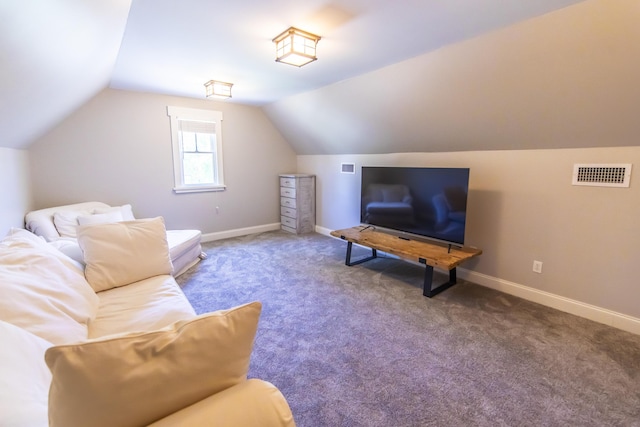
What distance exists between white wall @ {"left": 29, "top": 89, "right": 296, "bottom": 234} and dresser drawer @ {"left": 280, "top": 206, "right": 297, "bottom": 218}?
0.55ft

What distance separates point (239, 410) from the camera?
2.34 feet

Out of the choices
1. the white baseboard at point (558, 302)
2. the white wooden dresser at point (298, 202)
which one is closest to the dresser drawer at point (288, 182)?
the white wooden dresser at point (298, 202)

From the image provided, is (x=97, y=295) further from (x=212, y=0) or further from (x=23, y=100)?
(x=212, y=0)

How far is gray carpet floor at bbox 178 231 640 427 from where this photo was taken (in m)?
1.68

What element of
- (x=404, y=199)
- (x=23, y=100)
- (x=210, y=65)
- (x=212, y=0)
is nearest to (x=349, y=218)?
(x=404, y=199)

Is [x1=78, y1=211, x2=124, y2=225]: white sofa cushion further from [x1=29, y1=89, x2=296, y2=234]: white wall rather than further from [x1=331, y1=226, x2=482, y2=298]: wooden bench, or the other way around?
[x1=331, y1=226, x2=482, y2=298]: wooden bench

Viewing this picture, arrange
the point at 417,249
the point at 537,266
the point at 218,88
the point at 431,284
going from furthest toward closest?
Answer: the point at 218,88 < the point at 417,249 < the point at 431,284 < the point at 537,266

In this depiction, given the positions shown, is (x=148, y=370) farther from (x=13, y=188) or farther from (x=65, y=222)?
(x=65, y=222)

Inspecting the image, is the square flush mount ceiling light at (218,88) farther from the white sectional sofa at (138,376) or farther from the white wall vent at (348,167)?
→ the white sectional sofa at (138,376)

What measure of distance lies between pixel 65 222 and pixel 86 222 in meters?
0.20

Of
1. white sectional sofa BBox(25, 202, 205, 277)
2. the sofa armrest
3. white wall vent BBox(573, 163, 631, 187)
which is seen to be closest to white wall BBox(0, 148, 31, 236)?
white sectional sofa BBox(25, 202, 205, 277)

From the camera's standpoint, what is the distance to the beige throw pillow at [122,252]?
6.78 ft

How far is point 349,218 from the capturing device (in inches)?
196

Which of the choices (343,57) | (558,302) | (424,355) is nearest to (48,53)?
(343,57)
